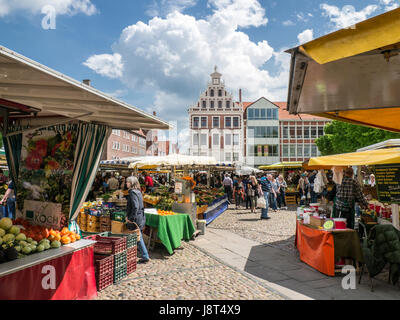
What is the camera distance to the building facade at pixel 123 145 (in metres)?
45.7

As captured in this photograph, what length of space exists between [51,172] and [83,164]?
0.51 m

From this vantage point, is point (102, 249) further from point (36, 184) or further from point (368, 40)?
point (368, 40)

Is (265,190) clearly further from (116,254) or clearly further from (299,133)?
(299,133)

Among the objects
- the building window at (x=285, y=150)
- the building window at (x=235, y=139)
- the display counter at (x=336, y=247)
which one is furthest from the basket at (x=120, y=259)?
the building window at (x=285, y=150)

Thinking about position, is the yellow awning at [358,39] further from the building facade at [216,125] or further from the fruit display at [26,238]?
the building facade at [216,125]

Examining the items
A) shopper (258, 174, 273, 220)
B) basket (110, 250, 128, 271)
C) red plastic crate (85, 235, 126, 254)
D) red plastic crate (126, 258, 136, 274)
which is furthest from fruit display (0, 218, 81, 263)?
shopper (258, 174, 273, 220)

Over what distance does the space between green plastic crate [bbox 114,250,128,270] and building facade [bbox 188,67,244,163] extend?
37496mm

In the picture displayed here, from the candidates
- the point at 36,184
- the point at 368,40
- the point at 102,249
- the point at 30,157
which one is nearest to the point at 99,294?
the point at 102,249

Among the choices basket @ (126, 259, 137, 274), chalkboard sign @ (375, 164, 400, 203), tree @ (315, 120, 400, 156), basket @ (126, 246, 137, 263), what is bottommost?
basket @ (126, 259, 137, 274)

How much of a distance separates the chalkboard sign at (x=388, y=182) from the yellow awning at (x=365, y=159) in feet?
1.20

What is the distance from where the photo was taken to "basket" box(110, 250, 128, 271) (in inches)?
188

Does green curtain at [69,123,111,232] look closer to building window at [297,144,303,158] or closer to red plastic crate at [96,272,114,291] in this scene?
red plastic crate at [96,272,114,291]

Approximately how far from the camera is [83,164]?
4445mm

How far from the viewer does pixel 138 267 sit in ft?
18.7
